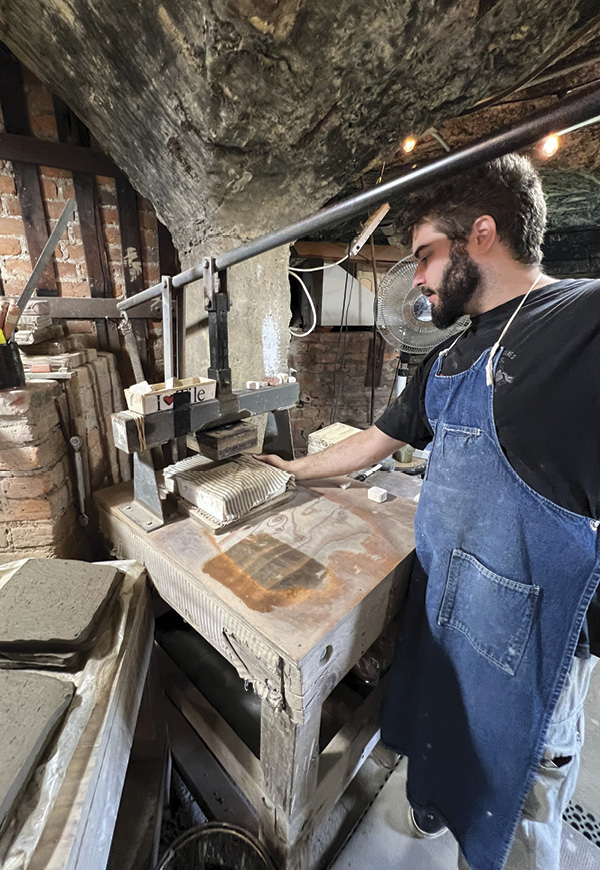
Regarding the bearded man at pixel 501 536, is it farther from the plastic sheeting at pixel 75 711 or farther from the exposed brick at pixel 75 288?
the exposed brick at pixel 75 288

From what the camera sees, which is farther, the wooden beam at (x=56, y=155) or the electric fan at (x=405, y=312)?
the electric fan at (x=405, y=312)

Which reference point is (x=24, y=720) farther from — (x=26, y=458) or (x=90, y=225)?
(x=90, y=225)

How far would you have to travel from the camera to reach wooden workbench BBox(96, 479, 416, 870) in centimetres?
84

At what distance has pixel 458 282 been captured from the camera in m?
1.06

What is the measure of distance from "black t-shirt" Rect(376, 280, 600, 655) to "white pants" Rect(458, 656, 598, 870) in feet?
0.51

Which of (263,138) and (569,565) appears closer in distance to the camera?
(569,565)

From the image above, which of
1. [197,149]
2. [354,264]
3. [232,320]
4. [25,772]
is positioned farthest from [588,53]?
[25,772]

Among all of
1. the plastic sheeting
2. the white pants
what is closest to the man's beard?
the white pants

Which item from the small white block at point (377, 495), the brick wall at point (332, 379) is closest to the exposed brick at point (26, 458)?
the small white block at point (377, 495)

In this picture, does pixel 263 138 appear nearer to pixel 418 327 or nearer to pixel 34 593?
pixel 34 593

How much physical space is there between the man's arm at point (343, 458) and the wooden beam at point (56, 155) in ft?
4.41

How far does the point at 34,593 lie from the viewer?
3.06ft

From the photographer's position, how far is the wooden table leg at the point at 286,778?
894 mm

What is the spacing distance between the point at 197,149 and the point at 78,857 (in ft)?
5.73
